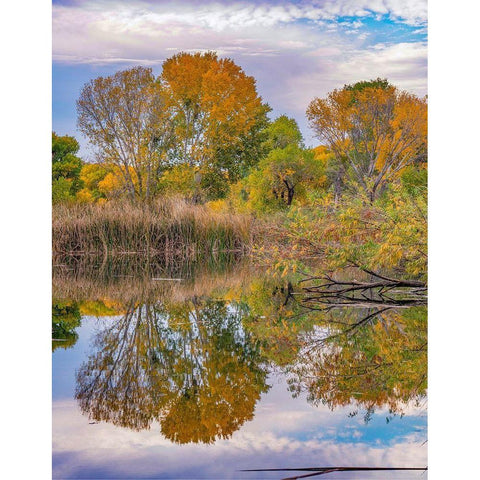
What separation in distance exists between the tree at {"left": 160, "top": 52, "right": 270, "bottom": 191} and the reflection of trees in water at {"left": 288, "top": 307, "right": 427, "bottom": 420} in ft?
44.2

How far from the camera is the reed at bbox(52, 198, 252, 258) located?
424 inches

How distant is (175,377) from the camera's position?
2.76m

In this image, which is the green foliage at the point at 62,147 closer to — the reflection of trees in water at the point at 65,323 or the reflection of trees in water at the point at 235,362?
the reflection of trees in water at the point at 65,323

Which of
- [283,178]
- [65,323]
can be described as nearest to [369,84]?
[283,178]

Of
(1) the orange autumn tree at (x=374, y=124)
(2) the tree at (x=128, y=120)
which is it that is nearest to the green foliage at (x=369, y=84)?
(1) the orange autumn tree at (x=374, y=124)

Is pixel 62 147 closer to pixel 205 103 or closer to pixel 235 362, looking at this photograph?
pixel 205 103

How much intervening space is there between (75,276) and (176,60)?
38.2 ft

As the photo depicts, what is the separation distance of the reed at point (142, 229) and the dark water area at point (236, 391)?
6198 millimetres

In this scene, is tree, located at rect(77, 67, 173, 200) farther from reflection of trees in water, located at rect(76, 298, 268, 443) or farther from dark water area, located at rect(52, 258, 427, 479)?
reflection of trees in water, located at rect(76, 298, 268, 443)

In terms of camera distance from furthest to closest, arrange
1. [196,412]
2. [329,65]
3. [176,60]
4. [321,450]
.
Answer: [176,60]
[329,65]
[196,412]
[321,450]

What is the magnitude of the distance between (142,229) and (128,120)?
5207mm
